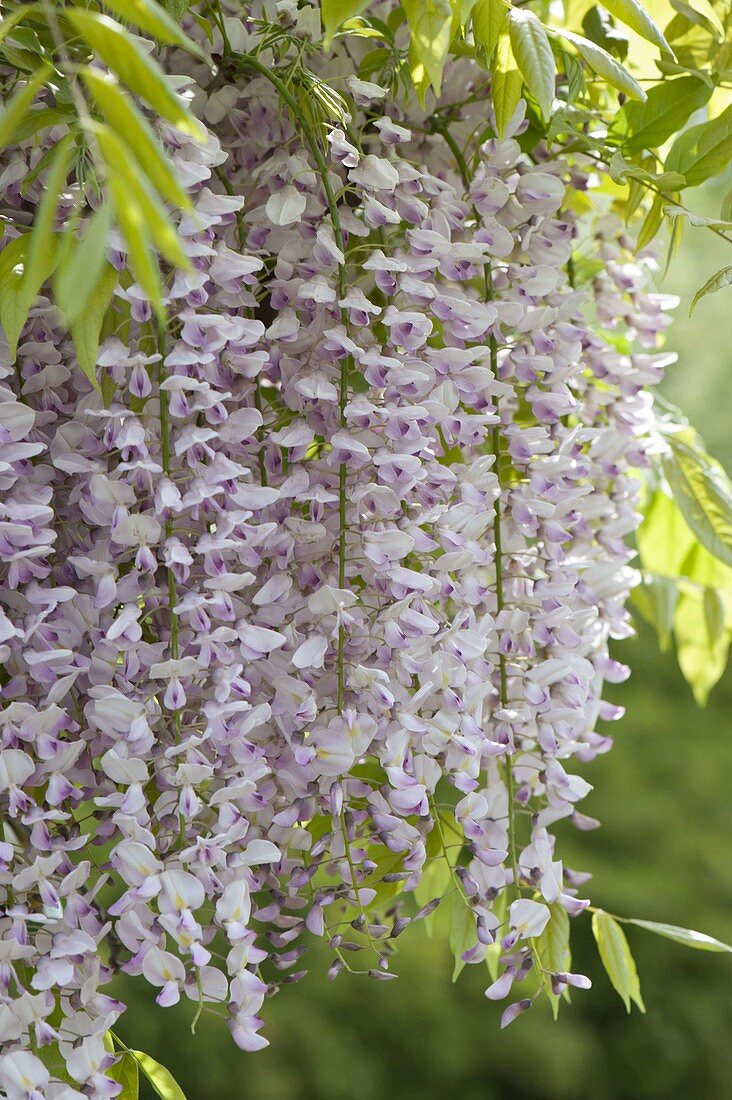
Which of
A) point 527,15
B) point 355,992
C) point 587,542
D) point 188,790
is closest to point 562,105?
point 527,15

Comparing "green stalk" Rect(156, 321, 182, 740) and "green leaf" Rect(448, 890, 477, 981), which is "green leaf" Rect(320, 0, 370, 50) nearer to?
"green stalk" Rect(156, 321, 182, 740)

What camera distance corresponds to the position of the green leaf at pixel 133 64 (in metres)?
0.23

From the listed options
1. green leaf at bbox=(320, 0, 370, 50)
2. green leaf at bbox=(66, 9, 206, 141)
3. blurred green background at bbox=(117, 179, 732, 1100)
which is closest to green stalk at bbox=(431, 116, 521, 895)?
green leaf at bbox=(320, 0, 370, 50)

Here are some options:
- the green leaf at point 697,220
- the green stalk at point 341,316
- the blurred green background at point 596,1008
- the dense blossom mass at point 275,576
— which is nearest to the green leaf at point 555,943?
the dense blossom mass at point 275,576

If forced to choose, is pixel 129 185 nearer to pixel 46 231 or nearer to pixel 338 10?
pixel 46 231

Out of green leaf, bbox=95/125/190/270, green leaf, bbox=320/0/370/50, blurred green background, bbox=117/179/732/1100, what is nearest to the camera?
green leaf, bbox=95/125/190/270

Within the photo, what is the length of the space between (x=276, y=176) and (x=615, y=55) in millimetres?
187

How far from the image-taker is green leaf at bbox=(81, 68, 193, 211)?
0.22 metres

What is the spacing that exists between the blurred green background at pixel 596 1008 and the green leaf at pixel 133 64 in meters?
1.51

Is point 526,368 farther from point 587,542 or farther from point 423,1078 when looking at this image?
point 423,1078

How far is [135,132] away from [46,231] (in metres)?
0.03

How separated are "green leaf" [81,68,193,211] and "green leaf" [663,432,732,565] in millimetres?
371

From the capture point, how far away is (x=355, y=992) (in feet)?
6.01

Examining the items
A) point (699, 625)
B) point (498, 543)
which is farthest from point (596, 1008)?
point (498, 543)
